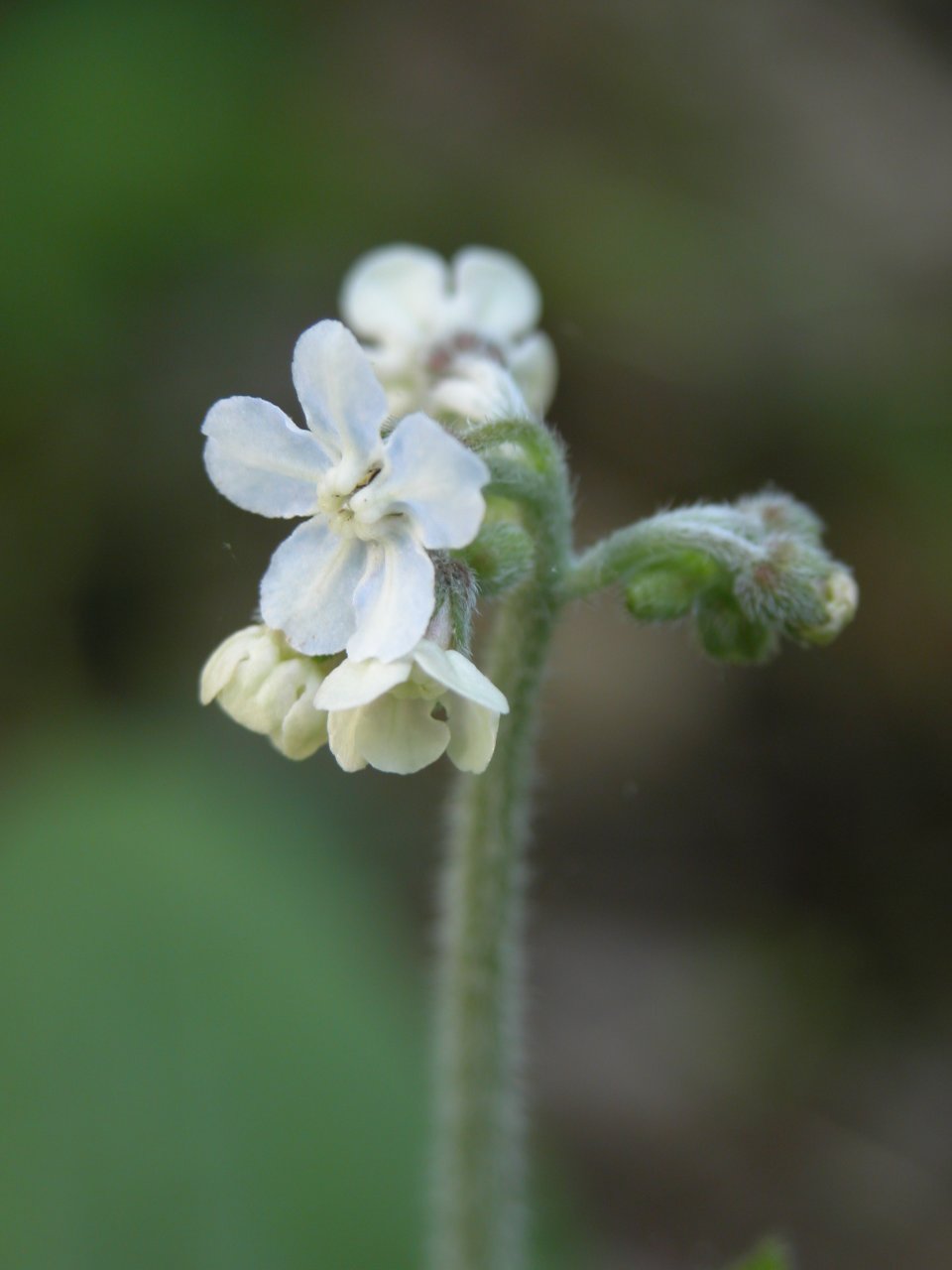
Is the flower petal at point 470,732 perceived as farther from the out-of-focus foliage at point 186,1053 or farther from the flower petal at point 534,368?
the out-of-focus foliage at point 186,1053

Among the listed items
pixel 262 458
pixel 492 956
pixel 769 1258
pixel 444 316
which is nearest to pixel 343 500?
pixel 262 458

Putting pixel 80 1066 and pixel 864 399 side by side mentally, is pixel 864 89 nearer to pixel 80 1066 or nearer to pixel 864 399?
pixel 864 399

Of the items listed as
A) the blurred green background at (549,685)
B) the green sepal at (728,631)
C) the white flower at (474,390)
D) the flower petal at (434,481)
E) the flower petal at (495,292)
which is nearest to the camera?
the flower petal at (434,481)

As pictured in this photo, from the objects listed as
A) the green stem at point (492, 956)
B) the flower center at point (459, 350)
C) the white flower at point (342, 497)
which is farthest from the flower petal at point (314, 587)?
the flower center at point (459, 350)

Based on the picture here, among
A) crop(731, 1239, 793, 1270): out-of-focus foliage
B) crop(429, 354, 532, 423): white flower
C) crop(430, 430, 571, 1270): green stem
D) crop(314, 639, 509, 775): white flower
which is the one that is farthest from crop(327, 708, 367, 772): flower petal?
crop(731, 1239, 793, 1270): out-of-focus foliage

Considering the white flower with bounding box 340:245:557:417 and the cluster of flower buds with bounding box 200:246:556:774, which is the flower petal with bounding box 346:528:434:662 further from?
the white flower with bounding box 340:245:557:417
